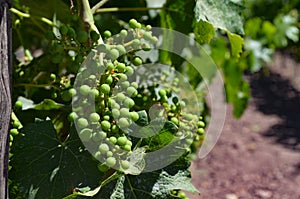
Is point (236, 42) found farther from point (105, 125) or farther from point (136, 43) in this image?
point (105, 125)

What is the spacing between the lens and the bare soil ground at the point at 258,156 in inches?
142

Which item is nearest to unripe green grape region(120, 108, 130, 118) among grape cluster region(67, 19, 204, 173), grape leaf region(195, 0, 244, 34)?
grape cluster region(67, 19, 204, 173)

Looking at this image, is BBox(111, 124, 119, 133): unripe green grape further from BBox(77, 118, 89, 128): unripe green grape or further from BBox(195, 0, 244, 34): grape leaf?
BBox(195, 0, 244, 34): grape leaf

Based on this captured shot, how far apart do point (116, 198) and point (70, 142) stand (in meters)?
0.14

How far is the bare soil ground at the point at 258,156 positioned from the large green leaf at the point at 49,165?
2.07 metres

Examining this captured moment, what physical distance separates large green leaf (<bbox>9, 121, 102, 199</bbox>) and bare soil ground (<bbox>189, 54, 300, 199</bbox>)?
6.81 ft

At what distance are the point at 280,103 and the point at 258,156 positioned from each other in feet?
6.06

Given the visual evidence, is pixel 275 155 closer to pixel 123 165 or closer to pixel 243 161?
pixel 243 161

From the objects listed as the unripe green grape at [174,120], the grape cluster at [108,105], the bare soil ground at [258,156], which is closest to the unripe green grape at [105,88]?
the grape cluster at [108,105]

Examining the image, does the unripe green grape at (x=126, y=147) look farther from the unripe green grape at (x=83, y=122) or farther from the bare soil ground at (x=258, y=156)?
the bare soil ground at (x=258, y=156)

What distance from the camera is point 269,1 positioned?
267 inches

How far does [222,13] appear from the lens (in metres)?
1.19

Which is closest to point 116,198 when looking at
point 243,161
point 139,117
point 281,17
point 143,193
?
point 143,193

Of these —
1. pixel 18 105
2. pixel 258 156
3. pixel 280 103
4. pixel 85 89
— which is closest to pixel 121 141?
pixel 85 89
